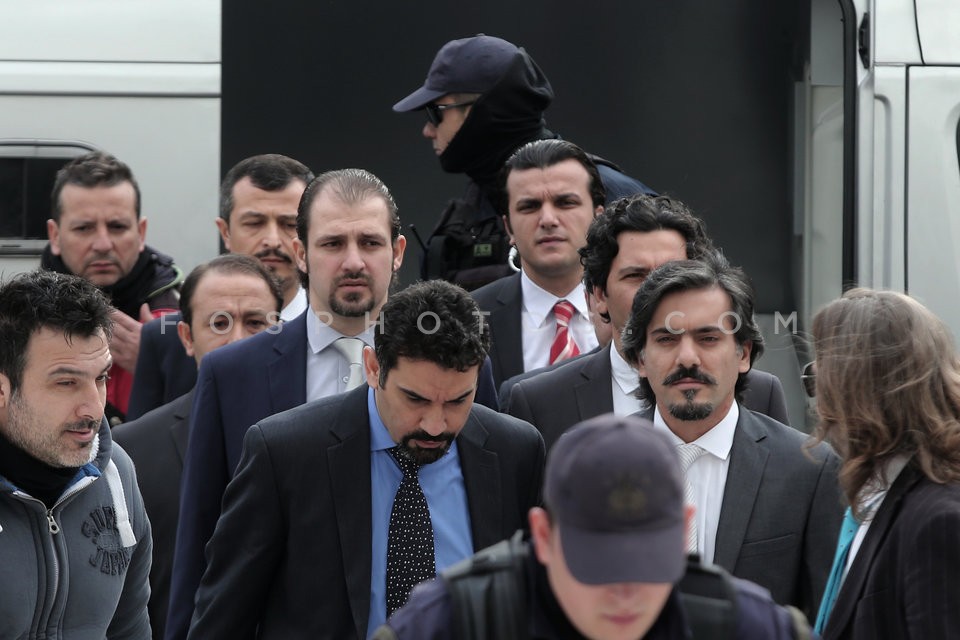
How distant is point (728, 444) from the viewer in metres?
3.51

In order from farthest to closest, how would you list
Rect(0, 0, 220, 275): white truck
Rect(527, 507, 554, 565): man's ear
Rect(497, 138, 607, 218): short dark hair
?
Rect(0, 0, 220, 275): white truck
Rect(497, 138, 607, 218): short dark hair
Rect(527, 507, 554, 565): man's ear

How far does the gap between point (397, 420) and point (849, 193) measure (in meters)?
2.99

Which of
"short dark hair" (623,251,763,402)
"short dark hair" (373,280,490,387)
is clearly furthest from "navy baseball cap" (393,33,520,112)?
"short dark hair" (373,280,490,387)

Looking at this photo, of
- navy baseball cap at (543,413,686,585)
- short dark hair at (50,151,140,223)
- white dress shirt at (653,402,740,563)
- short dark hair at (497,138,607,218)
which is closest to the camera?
navy baseball cap at (543,413,686,585)

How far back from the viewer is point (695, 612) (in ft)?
6.41

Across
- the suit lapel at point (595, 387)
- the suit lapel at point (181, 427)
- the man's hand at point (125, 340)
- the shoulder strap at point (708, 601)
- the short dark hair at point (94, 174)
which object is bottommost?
the shoulder strap at point (708, 601)

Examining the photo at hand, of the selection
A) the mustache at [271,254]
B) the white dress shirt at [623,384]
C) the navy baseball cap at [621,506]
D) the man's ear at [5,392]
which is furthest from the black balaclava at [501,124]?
the navy baseball cap at [621,506]

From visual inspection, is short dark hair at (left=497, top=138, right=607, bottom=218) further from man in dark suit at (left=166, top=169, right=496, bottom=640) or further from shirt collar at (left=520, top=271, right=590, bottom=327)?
man in dark suit at (left=166, top=169, right=496, bottom=640)

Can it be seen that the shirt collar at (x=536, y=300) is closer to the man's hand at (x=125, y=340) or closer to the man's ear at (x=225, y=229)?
the man's ear at (x=225, y=229)

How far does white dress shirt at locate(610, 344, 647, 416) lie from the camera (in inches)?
156

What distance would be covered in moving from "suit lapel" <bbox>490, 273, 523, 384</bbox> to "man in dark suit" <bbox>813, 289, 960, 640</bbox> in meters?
1.69

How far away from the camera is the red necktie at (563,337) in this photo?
4.76 metres

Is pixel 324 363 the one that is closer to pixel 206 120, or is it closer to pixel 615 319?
pixel 615 319

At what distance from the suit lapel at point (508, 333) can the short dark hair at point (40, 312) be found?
5.34 ft
